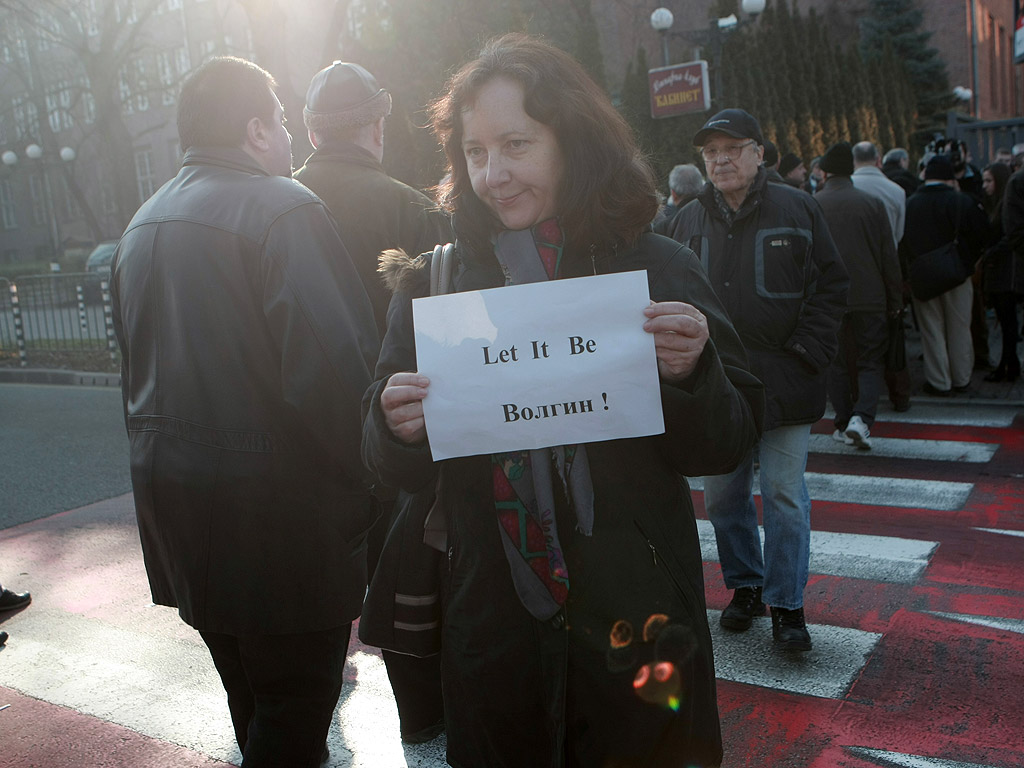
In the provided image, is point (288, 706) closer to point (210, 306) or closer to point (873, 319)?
point (210, 306)

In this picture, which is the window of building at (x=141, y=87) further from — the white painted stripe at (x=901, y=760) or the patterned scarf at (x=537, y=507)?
the patterned scarf at (x=537, y=507)

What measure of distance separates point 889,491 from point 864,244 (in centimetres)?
202

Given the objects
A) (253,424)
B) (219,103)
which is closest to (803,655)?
(253,424)

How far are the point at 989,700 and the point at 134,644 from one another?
3593 mm

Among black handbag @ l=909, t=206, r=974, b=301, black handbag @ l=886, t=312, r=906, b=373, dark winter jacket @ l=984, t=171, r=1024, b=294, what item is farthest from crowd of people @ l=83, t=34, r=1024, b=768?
dark winter jacket @ l=984, t=171, r=1024, b=294

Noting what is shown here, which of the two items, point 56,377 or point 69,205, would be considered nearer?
point 56,377

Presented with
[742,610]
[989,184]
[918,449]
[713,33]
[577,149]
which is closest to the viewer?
[577,149]

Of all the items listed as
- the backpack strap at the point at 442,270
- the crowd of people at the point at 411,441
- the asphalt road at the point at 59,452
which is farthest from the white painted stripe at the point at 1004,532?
the asphalt road at the point at 59,452

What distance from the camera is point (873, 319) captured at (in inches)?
291

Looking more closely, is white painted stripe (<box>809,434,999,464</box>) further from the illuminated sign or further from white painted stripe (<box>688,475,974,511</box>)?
the illuminated sign

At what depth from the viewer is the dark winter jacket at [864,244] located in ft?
23.7

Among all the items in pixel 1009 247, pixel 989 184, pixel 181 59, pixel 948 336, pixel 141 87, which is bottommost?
pixel 948 336

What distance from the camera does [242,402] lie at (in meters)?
2.38

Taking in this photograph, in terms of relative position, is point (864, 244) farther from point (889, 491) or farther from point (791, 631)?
point (791, 631)
